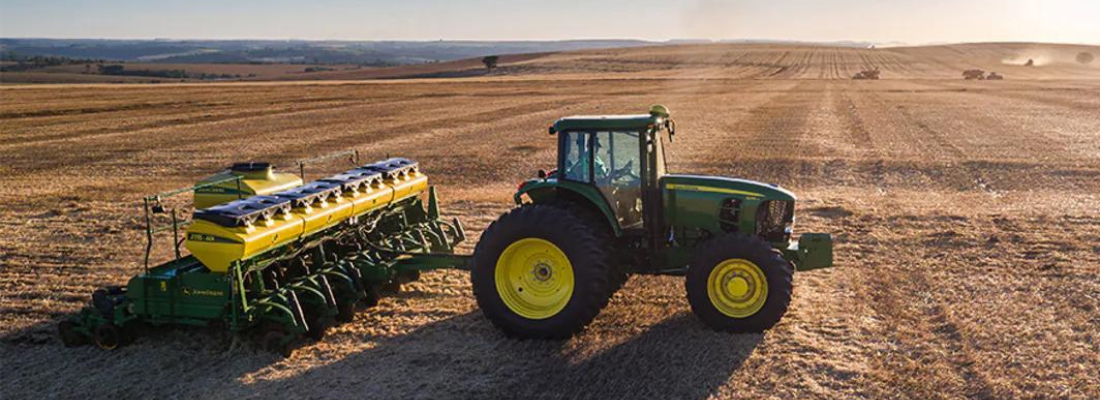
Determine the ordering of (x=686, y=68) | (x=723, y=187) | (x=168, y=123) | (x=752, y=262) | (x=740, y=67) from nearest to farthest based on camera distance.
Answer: (x=752, y=262), (x=723, y=187), (x=168, y=123), (x=686, y=68), (x=740, y=67)

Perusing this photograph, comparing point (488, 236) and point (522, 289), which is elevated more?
point (488, 236)

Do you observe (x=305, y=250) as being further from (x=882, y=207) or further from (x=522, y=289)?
(x=882, y=207)

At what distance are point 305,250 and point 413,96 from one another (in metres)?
39.6

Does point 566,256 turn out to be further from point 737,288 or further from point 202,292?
point 202,292

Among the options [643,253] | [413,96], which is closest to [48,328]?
[643,253]

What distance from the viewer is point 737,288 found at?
809 centimetres

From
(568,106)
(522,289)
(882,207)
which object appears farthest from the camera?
(568,106)

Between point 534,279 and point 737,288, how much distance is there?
1894 millimetres

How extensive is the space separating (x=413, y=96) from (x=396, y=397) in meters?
41.9

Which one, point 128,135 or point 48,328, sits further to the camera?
point 128,135

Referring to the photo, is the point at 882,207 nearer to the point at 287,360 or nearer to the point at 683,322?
the point at 683,322

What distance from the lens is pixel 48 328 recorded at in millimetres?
8914

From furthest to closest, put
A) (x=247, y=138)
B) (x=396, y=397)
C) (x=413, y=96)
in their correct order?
(x=413, y=96)
(x=247, y=138)
(x=396, y=397)

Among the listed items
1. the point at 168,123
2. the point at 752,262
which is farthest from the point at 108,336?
the point at 168,123
